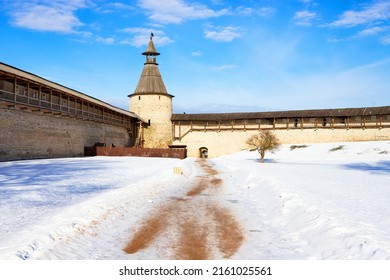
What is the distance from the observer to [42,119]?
961 inches

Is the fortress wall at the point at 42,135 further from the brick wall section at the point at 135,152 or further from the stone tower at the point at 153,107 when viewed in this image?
the stone tower at the point at 153,107

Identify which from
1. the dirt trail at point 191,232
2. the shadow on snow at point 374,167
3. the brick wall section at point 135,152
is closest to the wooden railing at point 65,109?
the brick wall section at point 135,152

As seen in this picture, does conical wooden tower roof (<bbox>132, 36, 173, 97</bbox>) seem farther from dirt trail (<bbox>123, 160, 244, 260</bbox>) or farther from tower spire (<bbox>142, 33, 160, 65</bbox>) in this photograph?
dirt trail (<bbox>123, 160, 244, 260</bbox>)

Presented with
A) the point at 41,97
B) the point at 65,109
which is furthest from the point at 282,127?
the point at 41,97

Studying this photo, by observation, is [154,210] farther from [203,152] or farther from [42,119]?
[203,152]

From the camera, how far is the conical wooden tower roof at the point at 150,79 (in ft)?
156

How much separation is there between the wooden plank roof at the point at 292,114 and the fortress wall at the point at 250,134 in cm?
188

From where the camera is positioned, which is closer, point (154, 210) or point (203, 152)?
point (154, 210)

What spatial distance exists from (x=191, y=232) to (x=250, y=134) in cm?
4114

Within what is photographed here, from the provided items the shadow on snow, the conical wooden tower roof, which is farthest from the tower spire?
the shadow on snow

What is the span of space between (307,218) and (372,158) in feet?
94.1

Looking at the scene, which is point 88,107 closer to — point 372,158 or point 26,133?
point 26,133

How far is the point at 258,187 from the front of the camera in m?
11.9
